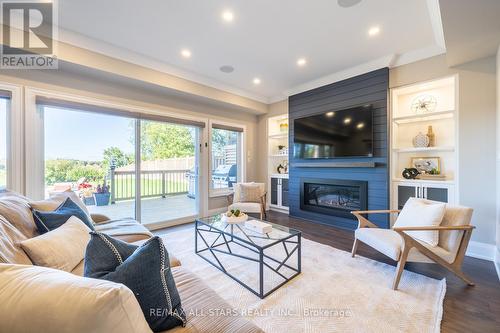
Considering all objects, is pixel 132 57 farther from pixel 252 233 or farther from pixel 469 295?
pixel 469 295

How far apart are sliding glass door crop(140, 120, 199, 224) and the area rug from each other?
6.18 ft

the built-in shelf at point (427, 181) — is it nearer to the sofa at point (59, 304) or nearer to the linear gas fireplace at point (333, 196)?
the linear gas fireplace at point (333, 196)

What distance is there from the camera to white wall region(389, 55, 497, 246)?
2555 mm

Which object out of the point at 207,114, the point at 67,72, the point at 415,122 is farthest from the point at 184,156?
the point at 415,122

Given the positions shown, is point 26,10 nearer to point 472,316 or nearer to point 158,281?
point 158,281

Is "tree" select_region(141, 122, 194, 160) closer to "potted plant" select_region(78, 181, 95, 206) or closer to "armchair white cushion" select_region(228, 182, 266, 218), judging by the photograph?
"potted plant" select_region(78, 181, 95, 206)

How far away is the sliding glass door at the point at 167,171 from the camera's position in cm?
376

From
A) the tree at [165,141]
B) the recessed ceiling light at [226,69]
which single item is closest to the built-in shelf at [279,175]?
the tree at [165,141]

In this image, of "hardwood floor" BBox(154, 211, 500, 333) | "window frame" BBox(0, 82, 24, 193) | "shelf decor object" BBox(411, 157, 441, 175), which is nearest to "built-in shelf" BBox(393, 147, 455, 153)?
"shelf decor object" BBox(411, 157, 441, 175)

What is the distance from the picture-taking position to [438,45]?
2.79m

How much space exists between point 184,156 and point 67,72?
2.13 metres

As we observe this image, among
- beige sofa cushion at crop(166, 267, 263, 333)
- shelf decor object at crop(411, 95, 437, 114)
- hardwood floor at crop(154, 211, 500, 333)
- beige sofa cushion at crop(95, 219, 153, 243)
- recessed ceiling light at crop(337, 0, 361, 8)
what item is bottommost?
hardwood floor at crop(154, 211, 500, 333)

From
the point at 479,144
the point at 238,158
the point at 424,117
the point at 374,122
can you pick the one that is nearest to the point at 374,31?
the point at 374,122

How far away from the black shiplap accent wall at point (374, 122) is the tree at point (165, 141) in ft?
7.64
